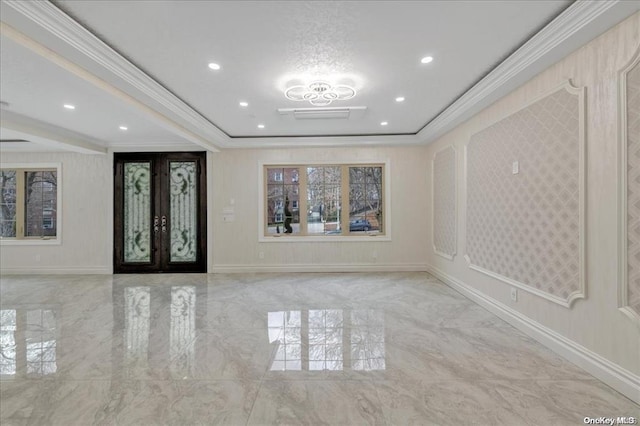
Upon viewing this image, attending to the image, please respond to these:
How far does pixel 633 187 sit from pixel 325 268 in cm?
471

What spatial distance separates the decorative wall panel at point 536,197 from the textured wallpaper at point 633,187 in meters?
0.34

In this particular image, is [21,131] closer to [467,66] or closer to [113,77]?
[113,77]

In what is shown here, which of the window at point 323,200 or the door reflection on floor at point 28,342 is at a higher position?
the window at point 323,200

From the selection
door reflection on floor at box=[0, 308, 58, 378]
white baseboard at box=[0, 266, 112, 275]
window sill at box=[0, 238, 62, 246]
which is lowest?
door reflection on floor at box=[0, 308, 58, 378]

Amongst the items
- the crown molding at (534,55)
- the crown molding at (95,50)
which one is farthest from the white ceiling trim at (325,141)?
the crown molding at (95,50)

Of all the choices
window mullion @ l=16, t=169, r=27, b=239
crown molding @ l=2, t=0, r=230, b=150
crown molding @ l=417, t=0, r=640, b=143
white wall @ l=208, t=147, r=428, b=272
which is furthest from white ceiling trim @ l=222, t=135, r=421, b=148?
window mullion @ l=16, t=169, r=27, b=239

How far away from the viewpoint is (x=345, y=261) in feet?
19.6

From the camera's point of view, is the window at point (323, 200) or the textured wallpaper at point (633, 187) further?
the window at point (323, 200)

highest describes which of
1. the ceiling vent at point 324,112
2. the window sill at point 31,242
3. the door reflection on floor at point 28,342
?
the ceiling vent at point 324,112

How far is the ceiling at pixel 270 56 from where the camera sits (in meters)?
2.09

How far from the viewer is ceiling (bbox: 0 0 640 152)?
2.09 metres

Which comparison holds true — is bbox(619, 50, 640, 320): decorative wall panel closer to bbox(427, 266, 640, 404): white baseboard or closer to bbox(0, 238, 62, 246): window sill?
bbox(427, 266, 640, 404): white baseboard

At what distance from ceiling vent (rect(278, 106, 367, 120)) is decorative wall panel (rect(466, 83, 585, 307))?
1787mm

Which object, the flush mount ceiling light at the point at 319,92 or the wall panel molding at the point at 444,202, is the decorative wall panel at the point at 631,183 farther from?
the wall panel molding at the point at 444,202
